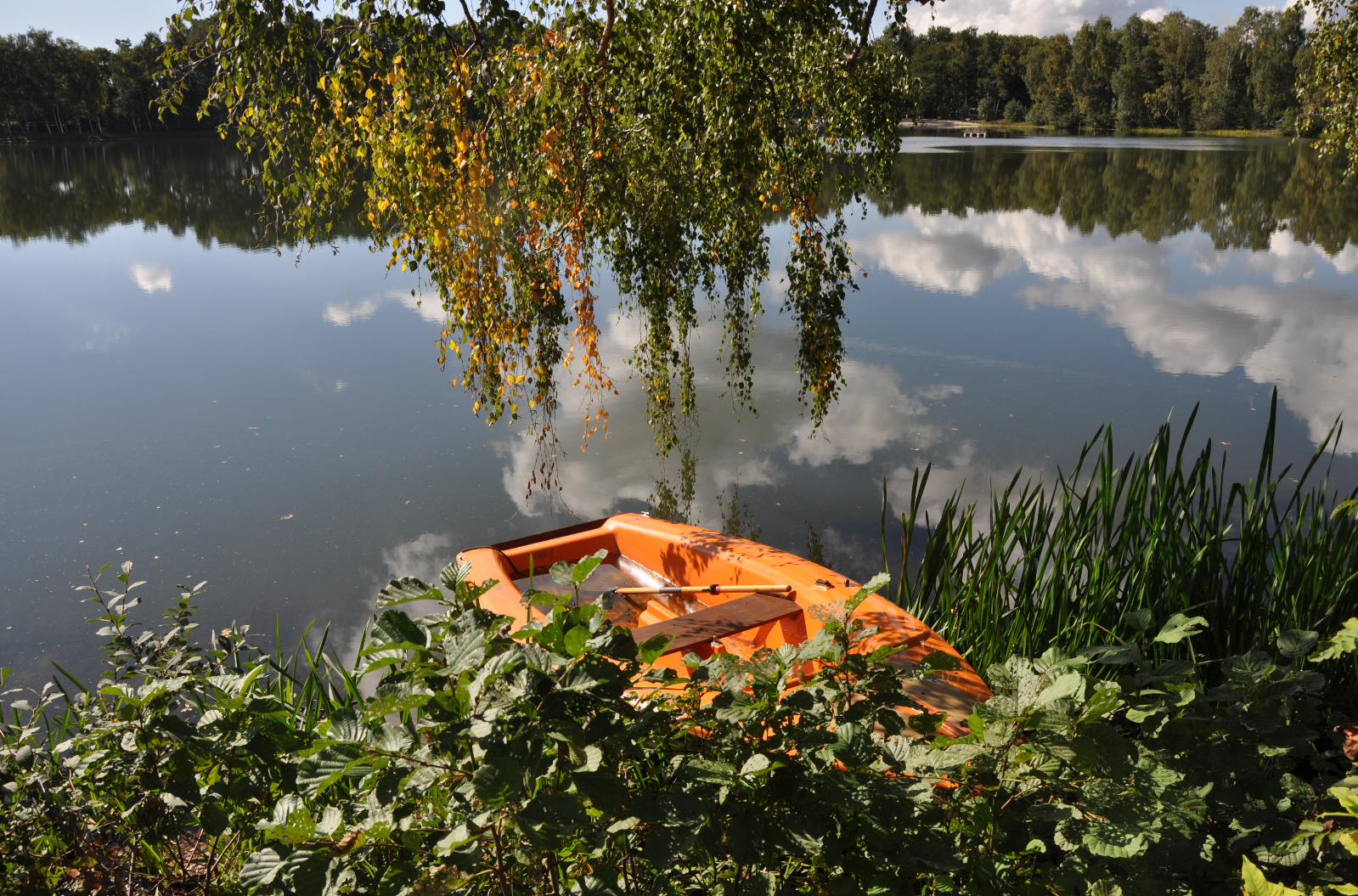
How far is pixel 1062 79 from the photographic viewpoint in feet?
164

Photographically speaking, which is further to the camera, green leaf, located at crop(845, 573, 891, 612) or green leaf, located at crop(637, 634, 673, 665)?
green leaf, located at crop(845, 573, 891, 612)

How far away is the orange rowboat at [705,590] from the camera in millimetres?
2285

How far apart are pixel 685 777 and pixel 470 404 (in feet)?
19.7

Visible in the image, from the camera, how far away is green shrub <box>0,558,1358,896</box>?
2.93 feet

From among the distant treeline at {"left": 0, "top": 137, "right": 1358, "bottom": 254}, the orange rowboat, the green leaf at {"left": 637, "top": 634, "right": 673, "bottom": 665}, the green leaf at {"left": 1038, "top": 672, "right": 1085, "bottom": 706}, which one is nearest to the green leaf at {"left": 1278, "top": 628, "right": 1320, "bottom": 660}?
the green leaf at {"left": 1038, "top": 672, "right": 1085, "bottom": 706}

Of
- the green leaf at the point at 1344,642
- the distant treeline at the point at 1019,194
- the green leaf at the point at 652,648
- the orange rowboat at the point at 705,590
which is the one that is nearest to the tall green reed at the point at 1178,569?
the orange rowboat at the point at 705,590

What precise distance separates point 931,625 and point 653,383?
6.06 feet

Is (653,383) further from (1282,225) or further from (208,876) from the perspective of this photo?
(1282,225)

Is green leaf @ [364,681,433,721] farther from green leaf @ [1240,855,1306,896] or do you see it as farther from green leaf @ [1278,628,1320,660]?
green leaf @ [1278,628,1320,660]

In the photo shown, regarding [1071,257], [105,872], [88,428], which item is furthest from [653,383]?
[1071,257]

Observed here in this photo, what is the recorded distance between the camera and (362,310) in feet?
32.0

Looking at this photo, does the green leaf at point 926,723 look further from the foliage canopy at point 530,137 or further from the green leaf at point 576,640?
the foliage canopy at point 530,137

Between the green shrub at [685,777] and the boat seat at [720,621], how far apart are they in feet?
3.16

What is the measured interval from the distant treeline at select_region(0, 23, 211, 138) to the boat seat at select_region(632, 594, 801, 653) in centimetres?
4473
